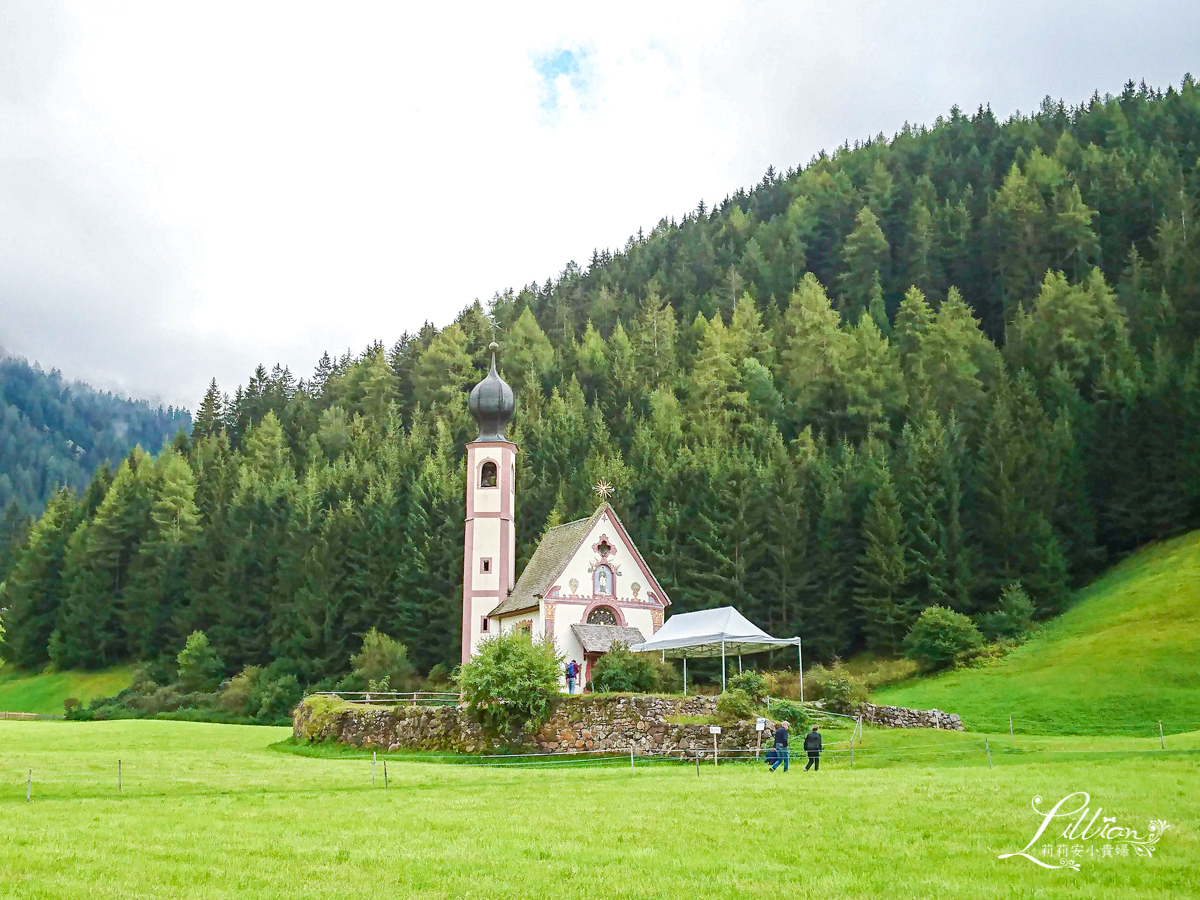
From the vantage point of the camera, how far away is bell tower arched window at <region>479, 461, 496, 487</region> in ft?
175

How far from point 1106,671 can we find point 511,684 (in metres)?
21.7

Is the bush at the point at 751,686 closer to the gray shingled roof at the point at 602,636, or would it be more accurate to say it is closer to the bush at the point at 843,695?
the bush at the point at 843,695

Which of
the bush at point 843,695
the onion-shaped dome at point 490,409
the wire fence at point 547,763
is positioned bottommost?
the wire fence at point 547,763

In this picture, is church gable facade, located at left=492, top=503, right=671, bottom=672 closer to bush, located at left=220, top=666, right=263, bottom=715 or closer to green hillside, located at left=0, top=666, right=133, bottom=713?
bush, located at left=220, top=666, right=263, bottom=715

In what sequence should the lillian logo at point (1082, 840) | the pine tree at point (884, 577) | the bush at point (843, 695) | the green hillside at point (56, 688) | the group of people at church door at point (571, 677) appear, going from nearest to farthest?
the lillian logo at point (1082, 840) → the bush at point (843, 695) → the group of people at church door at point (571, 677) → the pine tree at point (884, 577) → the green hillside at point (56, 688)

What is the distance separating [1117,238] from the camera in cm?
8356

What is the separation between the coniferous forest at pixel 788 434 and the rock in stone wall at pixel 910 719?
17.4 meters

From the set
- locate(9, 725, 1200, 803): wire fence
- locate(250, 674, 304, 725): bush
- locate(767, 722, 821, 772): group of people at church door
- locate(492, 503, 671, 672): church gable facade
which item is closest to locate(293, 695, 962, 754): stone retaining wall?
locate(9, 725, 1200, 803): wire fence

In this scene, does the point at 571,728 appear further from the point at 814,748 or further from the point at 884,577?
the point at 884,577

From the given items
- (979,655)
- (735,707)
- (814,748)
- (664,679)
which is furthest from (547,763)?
(979,655)

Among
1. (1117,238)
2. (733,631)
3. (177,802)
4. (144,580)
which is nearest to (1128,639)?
(733,631)

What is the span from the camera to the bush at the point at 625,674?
39094 millimetres

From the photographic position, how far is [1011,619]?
49.3 m

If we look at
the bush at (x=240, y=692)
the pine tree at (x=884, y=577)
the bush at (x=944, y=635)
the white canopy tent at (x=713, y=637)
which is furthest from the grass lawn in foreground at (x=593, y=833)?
the bush at (x=240, y=692)
